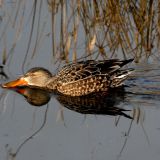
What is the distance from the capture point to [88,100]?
1033cm

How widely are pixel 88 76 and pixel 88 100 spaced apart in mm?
402

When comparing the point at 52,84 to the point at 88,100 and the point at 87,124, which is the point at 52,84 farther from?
the point at 87,124

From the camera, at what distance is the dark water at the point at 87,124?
808cm

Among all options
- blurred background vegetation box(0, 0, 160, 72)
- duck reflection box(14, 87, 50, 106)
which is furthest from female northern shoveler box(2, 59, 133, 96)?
blurred background vegetation box(0, 0, 160, 72)

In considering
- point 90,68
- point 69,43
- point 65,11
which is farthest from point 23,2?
point 90,68

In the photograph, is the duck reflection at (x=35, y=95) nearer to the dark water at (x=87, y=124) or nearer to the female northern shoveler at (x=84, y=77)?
the dark water at (x=87, y=124)

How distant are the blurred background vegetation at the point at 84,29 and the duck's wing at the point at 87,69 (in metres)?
0.64

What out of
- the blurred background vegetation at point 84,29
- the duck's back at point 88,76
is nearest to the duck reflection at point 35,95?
the duck's back at point 88,76

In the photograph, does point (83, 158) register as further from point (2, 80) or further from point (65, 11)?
point (65, 11)

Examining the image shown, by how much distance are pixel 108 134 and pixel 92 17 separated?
380 centimetres

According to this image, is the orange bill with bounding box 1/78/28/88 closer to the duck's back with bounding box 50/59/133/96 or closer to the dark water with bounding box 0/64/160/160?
the dark water with bounding box 0/64/160/160

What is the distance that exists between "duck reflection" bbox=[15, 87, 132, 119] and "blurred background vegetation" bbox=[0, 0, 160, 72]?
0.65 meters

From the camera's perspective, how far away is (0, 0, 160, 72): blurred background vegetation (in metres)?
11.4

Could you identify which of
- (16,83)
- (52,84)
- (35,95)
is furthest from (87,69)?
(16,83)
